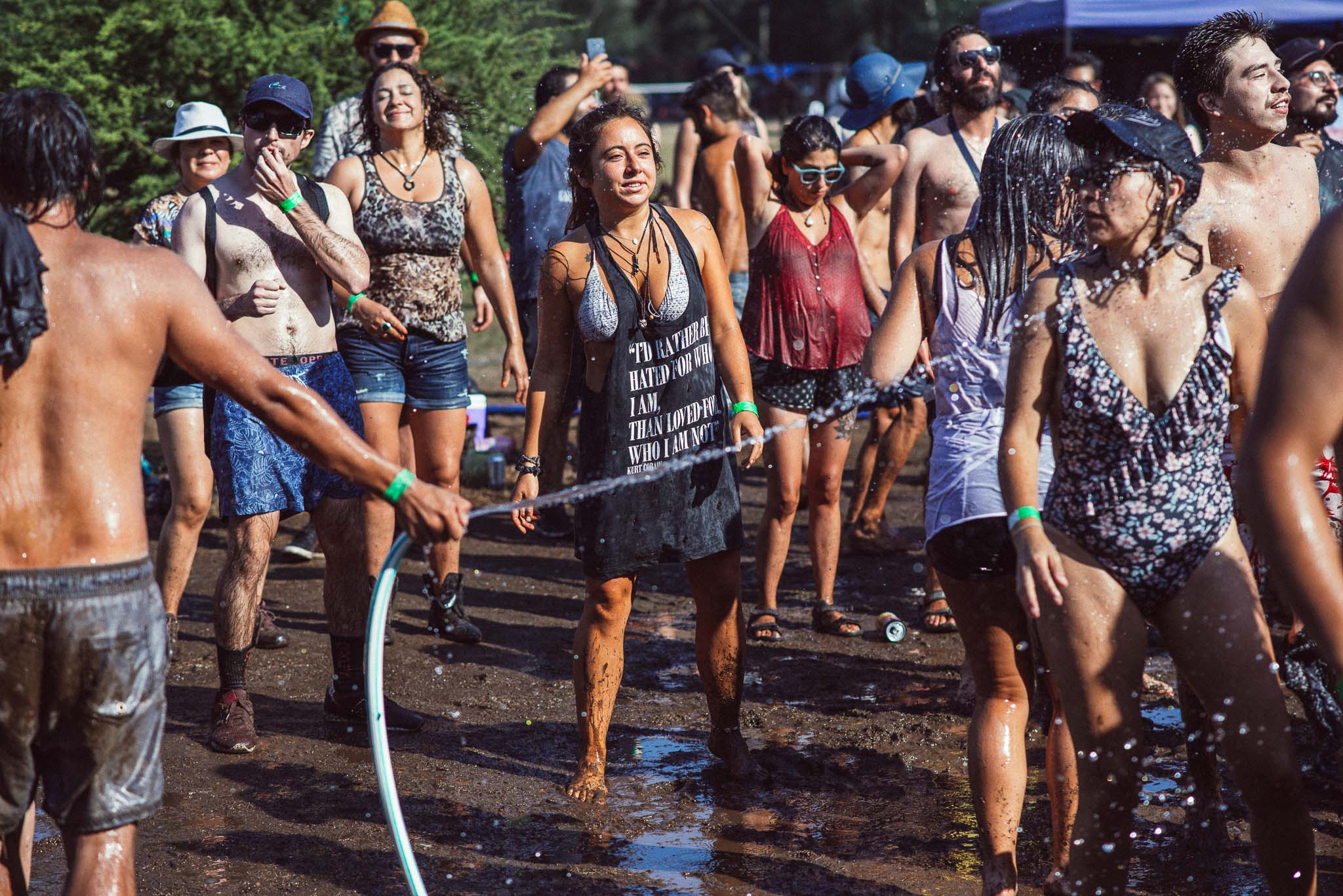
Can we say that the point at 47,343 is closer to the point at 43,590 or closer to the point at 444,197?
the point at 43,590

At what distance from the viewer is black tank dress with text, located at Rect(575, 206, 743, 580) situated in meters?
4.34

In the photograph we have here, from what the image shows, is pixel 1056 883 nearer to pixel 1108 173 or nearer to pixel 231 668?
pixel 1108 173

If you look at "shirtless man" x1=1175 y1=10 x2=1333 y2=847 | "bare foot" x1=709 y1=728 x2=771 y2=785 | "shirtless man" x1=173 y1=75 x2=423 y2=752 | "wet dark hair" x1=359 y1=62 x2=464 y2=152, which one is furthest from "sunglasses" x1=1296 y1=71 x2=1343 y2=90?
"shirtless man" x1=173 y1=75 x2=423 y2=752

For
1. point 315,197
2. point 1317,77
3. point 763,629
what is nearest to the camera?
point 315,197

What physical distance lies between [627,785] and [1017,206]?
2154 mm

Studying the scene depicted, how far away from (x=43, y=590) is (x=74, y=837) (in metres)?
0.49

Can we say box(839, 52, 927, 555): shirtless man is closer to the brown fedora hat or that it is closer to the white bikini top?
the white bikini top

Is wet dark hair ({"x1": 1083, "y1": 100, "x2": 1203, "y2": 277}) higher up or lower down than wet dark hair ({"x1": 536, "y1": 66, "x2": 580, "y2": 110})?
lower down

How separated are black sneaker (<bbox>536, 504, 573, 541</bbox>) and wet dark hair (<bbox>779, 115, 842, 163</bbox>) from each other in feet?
9.24

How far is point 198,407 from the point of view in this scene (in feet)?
16.9

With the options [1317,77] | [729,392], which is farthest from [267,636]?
[1317,77]

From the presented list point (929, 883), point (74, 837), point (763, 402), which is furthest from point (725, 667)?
point (74, 837)

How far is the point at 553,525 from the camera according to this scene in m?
8.16

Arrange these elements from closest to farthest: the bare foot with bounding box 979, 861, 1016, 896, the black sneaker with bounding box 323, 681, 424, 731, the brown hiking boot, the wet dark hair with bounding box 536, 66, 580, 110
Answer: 1. the bare foot with bounding box 979, 861, 1016, 896
2. the brown hiking boot
3. the black sneaker with bounding box 323, 681, 424, 731
4. the wet dark hair with bounding box 536, 66, 580, 110
